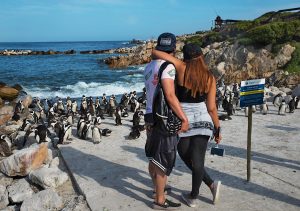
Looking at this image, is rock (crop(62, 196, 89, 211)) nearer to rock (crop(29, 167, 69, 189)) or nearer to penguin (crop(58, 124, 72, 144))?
rock (crop(29, 167, 69, 189))

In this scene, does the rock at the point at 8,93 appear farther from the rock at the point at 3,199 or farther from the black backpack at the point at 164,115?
the black backpack at the point at 164,115

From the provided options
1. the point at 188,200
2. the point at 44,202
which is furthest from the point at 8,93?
the point at 188,200

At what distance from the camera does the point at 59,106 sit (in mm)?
19875

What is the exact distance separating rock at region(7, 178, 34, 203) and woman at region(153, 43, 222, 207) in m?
3.48

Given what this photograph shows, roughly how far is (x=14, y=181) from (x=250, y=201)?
4935mm

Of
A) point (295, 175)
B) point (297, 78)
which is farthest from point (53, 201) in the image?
point (297, 78)

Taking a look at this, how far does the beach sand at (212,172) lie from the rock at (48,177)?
283mm

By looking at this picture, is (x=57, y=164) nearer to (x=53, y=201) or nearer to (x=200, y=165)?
(x=53, y=201)

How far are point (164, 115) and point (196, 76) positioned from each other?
67 cm

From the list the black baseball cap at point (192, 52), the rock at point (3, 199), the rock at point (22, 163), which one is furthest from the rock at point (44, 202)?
the black baseball cap at point (192, 52)

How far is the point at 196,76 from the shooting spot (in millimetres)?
5203

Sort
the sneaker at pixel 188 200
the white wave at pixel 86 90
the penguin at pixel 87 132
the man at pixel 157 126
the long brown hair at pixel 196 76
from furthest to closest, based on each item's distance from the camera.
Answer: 1. the white wave at pixel 86 90
2. the penguin at pixel 87 132
3. the sneaker at pixel 188 200
4. the long brown hair at pixel 196 76
5. the man at pixel 157 126

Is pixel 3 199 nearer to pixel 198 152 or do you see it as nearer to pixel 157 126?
pixel 157 126

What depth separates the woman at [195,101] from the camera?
5.24 m
